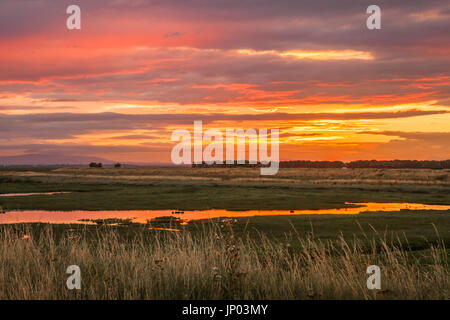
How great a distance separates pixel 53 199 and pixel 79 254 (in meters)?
48.6

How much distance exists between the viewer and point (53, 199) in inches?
2260

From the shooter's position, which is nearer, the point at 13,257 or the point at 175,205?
the point at 13,257

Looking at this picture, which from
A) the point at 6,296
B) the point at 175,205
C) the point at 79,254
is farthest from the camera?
the point at 175,205

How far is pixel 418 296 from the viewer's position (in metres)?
8.54
